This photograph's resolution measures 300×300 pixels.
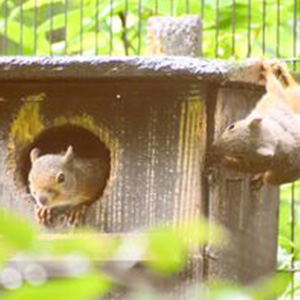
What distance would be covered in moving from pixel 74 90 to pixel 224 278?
Result: 625 mm

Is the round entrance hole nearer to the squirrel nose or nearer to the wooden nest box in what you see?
the wooden nest box

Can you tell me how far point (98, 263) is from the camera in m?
0.63

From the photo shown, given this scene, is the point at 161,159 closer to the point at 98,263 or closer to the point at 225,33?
the point at 225,33

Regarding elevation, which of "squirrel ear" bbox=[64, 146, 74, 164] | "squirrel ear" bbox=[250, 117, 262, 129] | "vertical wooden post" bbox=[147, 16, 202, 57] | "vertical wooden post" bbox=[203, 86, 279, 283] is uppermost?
"vertical wooden post" bbox=[147, 16, 202, 57]

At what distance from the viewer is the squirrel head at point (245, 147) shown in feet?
8.45

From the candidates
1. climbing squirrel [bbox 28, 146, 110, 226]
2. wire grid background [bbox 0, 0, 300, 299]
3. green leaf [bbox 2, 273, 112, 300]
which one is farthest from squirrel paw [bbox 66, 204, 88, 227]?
green leaf [bbox 2, 273, 112, 300]

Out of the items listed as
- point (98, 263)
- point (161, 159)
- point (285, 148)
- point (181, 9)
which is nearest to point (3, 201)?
point (161, 159)

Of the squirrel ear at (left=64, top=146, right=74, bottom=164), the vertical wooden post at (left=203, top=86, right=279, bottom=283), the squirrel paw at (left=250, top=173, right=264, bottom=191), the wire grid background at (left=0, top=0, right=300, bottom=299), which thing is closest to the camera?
the vertical wooden post at (left=203, top=86, right=279, bottom=283)

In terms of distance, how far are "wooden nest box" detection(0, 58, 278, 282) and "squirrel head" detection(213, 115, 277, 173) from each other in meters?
0.07

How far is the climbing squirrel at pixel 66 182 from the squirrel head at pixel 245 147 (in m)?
0.39

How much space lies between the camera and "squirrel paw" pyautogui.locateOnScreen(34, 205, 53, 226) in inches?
108

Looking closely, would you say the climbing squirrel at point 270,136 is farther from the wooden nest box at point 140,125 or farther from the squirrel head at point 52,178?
the squirrel head at point 52,178

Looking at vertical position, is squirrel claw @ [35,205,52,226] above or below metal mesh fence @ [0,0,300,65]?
below

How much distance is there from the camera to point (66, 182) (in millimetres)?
2852
